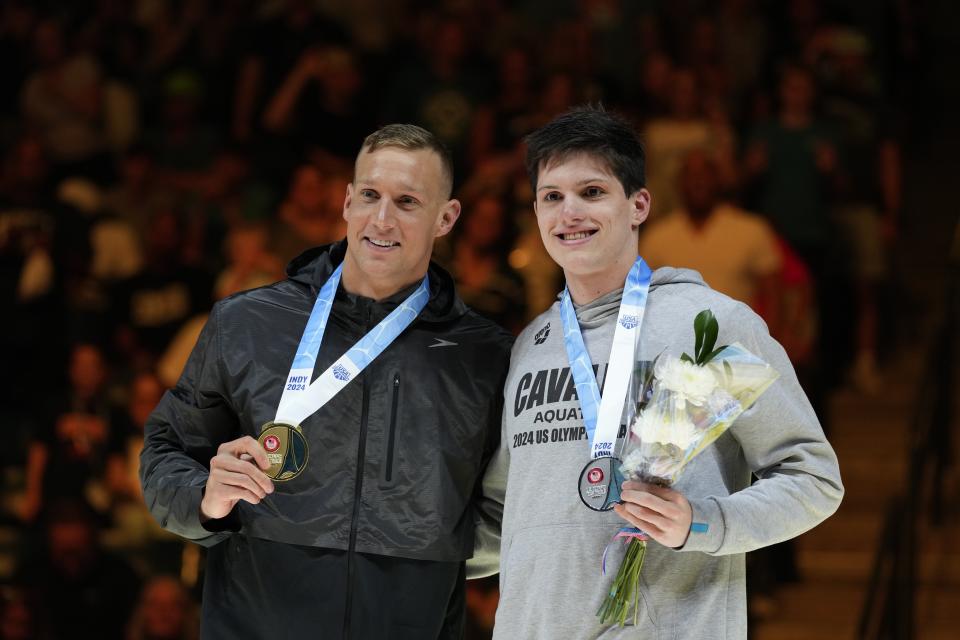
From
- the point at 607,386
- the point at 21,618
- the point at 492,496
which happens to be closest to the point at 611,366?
the point at 607,386

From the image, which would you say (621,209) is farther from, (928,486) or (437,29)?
(437,29)

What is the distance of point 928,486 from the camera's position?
7332 millimetres

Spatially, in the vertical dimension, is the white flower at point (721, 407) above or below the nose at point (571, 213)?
below

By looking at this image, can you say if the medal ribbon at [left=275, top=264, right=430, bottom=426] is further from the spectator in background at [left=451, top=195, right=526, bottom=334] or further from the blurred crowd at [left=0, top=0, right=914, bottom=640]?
the spectator in background at [left=451, top=195, right=526, bottom=334]

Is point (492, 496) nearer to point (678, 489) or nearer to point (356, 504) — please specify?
point (356, 504)

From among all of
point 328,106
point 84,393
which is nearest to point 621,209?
point 84,393

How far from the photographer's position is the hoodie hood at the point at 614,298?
11.0 feet

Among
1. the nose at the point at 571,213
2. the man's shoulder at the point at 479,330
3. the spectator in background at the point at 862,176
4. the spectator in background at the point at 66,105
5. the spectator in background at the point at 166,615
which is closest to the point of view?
the nose at the point at 571,213

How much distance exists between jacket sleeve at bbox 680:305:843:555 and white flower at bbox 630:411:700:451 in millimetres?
150

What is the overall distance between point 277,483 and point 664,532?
1032mm

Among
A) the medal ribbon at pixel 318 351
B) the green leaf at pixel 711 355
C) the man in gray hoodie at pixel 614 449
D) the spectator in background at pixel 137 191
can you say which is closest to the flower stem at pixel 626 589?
the man in gray hoodie at pixel 614 449

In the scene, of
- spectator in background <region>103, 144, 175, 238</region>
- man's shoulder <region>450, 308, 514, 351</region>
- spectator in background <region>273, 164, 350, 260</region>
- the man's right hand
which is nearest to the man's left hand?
the man's right hand

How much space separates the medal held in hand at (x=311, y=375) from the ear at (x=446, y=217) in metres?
0.15

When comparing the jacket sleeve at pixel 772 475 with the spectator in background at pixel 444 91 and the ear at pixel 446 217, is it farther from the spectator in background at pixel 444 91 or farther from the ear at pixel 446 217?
the spectator in background at pixel 444 91
